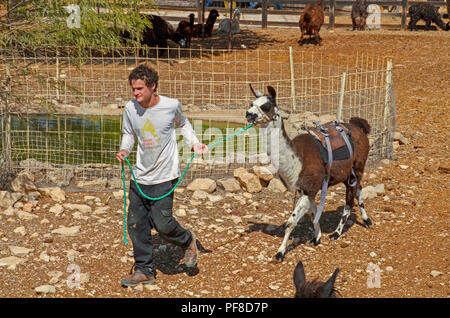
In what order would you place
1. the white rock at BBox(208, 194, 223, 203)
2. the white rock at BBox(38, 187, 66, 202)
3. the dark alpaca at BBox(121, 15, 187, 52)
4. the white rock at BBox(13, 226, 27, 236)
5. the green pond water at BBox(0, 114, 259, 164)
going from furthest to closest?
the dark alpaca at BBox(121, 15, 187, 52) < the green pond water at BBox(0, 114, 259, 164) < the white rock at BBox(208, 194, 223, 203) < the white rock at BBox(38, 187, 66, 202) < the white rock at BBox(13, 226, 27, 236)

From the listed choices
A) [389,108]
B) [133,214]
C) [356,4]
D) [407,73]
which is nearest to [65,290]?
[133,214]

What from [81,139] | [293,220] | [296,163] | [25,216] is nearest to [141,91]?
[296,163]

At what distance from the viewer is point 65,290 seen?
19.1 feet

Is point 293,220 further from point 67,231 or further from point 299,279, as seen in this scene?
point 67,231

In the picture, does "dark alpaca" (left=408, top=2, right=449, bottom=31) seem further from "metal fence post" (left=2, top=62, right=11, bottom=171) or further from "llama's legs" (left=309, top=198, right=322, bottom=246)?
"llama's legs" (left=309, top=198, right=322, bottom=246)

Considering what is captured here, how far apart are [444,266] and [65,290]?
3.79 metres

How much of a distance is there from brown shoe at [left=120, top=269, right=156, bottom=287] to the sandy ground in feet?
Answer: 0.19

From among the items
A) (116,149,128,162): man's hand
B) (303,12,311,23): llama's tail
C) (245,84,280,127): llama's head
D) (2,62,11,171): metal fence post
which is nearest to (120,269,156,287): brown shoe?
(116,149,128,162): man's hand

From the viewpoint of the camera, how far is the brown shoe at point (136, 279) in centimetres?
589

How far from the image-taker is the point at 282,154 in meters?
6.56

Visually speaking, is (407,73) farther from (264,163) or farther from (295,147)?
(295,147)

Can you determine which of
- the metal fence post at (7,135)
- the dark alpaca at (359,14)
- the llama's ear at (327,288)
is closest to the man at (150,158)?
the llama's ear at (327,288)

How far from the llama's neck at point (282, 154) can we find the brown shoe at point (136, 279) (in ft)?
5.90

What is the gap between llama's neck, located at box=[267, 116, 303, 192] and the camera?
651cm
